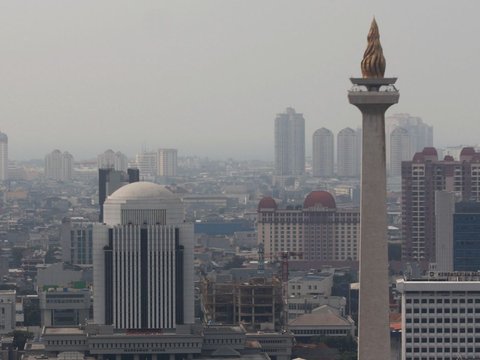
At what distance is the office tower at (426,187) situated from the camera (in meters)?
117

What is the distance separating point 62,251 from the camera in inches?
5015

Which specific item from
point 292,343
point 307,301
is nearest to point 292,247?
point 307,301

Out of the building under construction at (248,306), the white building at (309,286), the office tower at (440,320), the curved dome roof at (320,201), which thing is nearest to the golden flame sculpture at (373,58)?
the office tower at (440,320)

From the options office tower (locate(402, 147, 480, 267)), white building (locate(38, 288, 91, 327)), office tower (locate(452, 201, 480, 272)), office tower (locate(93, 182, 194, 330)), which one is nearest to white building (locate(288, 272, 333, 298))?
office tower (locate(452, 201, 480, 272))

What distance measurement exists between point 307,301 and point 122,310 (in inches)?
1009

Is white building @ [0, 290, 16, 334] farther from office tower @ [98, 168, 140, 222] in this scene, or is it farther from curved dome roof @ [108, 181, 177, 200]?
office tower @ [98, 168, 140, 222]

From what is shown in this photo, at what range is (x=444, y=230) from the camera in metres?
104

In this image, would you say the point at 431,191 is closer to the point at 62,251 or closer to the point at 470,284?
the point at 62,251

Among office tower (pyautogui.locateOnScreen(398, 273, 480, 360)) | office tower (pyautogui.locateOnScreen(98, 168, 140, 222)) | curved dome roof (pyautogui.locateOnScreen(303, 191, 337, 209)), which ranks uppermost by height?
office tower (pyautogui.locateOnScreen(98, 168, 140, 222))

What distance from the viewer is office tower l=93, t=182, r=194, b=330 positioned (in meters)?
70.7

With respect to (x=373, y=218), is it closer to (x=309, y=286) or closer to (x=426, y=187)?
(x=309, y=286)

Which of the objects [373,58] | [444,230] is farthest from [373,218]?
[444,230]

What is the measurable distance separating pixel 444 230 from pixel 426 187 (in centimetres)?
1726

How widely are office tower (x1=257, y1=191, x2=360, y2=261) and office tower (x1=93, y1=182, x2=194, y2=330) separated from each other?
55743 mm
